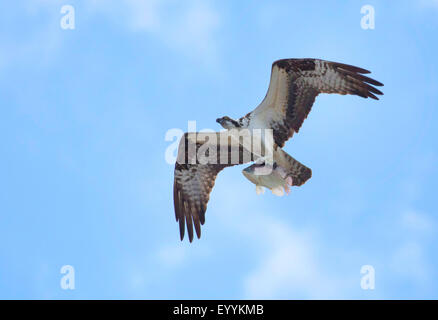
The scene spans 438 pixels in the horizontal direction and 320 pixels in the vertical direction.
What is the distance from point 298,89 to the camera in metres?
14.4

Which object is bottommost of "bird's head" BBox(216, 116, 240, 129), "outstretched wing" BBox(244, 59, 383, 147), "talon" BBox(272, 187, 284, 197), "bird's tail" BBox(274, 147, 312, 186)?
"talon" BBox(272, 187, 284, 197)

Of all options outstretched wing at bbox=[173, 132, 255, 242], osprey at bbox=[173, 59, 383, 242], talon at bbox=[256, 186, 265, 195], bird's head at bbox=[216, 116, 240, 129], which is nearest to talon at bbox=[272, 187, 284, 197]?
osprey at bbox=[173, 59, 383, 242]

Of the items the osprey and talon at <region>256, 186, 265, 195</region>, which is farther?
talon at <region>256, 186, 265, 195</region>

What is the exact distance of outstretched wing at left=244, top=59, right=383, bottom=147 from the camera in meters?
14.2

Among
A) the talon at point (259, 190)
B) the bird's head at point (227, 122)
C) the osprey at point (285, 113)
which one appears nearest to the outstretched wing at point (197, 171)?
the osprey at point (285, 113)

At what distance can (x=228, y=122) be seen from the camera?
46.4 ft

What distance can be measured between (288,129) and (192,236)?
3162 mm

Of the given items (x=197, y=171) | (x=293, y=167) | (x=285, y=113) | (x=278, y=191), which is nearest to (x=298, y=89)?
(x=285, y=113)

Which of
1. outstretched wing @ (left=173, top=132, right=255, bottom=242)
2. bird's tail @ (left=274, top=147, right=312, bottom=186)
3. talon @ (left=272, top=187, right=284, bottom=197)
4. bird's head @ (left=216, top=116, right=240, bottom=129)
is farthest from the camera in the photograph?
outstretched wing @ (left=173, top=132, right=255, bottom=242)

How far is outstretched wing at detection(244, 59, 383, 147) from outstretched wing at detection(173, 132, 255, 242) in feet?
3.00

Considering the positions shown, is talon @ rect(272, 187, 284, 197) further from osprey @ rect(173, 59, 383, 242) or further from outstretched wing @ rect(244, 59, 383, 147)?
outstretched wing @ rect(244, 59, 383, 147)

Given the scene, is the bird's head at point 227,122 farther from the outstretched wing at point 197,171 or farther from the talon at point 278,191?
the talon at point 278,191

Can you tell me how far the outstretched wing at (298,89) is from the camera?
1422 centimetres
